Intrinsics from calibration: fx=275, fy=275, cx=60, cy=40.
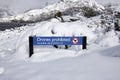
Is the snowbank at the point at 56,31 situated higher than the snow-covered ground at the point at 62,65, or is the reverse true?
the snowbank at the point at 56,31

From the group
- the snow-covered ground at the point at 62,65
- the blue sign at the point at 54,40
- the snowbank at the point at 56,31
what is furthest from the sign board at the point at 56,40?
the snowbank at the point at 56,31

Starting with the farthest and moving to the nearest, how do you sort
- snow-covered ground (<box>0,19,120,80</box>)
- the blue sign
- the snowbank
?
the snowbank < the blue sign < snow-covered ground (<box>0,19,120,80</box>)

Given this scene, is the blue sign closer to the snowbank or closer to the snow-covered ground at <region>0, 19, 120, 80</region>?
the snow-covered ground at <region>0, 19, 120, 80</region>

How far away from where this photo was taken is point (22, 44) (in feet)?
41.4

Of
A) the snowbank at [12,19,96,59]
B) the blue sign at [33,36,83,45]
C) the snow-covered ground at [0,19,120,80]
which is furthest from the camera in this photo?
the snowbank at [12,19,96,59]

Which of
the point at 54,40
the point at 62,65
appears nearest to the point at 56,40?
the point at 54,40

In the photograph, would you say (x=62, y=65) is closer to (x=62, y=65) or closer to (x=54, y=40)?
(x=62, y=65)

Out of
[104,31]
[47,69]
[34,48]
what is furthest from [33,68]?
[104,31]

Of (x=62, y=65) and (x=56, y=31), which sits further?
(x=56, y=31)

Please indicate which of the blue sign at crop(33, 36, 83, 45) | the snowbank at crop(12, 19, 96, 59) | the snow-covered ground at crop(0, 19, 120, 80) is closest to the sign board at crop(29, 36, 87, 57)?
the blue sign at crop(33, 36, 83, 45)

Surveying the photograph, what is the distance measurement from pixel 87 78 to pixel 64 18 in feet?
40.1

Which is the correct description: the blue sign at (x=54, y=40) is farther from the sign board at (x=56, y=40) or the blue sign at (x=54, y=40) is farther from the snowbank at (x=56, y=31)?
the snowbank at (x=56, y=31)

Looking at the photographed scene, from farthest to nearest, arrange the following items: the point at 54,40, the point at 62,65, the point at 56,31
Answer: the point at 56,31, the point at 54,40, the point at 62,65

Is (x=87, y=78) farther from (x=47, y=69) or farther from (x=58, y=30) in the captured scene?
(x=58, y=30)
